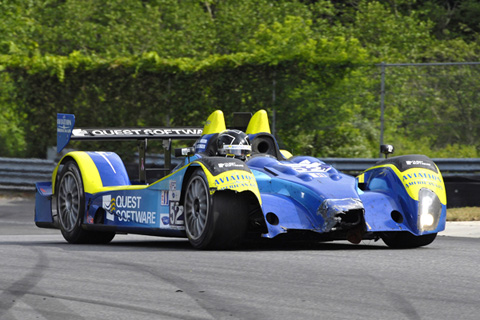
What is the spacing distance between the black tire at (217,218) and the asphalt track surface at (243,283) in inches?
5.3

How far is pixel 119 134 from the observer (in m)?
11.8

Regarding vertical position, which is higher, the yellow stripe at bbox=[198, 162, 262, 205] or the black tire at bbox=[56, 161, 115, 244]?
the yellow stripe at bbox=[198, 162, 262, 205]

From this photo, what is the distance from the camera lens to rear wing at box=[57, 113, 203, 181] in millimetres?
11609

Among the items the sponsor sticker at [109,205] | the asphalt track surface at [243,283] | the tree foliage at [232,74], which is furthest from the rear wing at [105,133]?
the tree foliage at [232,74]

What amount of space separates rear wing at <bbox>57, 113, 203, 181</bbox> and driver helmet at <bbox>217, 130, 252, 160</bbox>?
1.36 metres

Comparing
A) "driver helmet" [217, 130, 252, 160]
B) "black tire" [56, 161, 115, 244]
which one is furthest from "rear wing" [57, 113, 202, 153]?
"driver helmet" [217, 130, 252, 160]

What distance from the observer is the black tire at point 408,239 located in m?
9.49

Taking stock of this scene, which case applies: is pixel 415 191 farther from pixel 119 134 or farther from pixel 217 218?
pixel 119 134

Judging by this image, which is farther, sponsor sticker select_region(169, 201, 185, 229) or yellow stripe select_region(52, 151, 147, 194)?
yellow stripe select_region(52, 151, 147, 194)

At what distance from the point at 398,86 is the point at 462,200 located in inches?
119

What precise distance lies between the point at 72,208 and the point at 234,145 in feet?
7.18

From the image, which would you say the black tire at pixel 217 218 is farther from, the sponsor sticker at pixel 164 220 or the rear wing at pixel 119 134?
the rear wing at pixel 119 134

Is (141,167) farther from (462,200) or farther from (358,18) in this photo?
(358,18)

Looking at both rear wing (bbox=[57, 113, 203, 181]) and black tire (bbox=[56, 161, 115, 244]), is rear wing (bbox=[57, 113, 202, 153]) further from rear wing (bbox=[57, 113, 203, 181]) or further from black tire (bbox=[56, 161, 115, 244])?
black tire (bbox=[56, 161, 115, 244])
